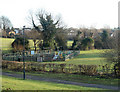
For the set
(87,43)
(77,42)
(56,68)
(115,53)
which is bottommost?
(56,68)

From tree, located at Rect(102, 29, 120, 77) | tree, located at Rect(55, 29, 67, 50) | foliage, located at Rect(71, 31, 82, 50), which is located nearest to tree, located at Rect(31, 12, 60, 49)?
tree, located at Rect(55, 29, 67, 50)

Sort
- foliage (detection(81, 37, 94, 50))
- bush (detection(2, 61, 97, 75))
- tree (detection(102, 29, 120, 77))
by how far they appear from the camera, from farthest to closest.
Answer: foliage (detection(81, 37, 94, 50))
bush (detection(2, 61, 97, 75))
tree (detection(102, 29, 120, 77))

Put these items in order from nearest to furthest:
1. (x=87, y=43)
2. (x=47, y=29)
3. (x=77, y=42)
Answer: (x=47, y=29)
(x=87, y=43)
(x=77, y=42)

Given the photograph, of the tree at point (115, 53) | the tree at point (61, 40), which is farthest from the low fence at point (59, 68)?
the tree at point (61, 40)

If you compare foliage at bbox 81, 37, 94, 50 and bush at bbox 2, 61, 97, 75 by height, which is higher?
foliage at bbox 81, 37, 94, 50

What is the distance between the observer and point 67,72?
1972 centimetres

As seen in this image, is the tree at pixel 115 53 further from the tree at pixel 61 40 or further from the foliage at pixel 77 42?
the foliage at pixel 77 42

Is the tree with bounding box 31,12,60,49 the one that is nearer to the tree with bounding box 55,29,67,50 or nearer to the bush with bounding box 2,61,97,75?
Result: the tree with bounding box 55,29,67,50

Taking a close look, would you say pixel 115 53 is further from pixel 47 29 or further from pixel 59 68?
pixel 47 29

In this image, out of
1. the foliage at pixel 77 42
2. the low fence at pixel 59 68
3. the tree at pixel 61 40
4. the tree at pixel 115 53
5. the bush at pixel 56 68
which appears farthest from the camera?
the foliage at pixel 77 42

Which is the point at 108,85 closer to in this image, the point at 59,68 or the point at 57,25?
the point at 59,68

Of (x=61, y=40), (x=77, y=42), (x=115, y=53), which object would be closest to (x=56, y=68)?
(x=115, y=53)

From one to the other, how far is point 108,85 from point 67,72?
663cm

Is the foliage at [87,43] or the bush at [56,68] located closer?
the bush at [56,68]
